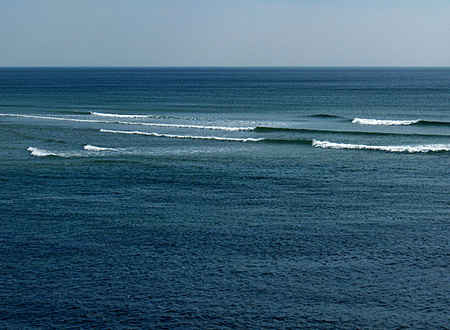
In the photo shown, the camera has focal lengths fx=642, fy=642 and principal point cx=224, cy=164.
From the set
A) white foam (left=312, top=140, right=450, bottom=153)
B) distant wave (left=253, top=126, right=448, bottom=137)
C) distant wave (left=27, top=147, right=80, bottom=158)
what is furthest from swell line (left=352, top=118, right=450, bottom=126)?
distant wave (left=27, top=147, right=80, bottom=158)

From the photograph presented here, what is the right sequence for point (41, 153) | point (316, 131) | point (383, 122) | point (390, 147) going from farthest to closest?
point (383, 122), point (316, 131), point (390, 147), point (41, 153)

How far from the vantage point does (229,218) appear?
3531 centimetres

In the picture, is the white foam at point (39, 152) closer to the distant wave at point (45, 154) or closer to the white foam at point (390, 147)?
the distant wave at point (45, 154)

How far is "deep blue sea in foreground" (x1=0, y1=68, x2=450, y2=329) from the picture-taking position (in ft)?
77.5

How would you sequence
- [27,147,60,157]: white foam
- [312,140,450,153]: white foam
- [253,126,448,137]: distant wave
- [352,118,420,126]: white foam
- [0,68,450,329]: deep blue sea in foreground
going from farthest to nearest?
[352,118,420,126]: white foam
[253,126,448,137]: distant wave
[312,140,450,153]: white foam
[27,147,60,157]: white foam
[0,68,450,329]: deep blue sea in foreground

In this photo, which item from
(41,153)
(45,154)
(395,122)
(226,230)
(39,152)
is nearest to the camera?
(226,230)

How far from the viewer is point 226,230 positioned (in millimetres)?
33094

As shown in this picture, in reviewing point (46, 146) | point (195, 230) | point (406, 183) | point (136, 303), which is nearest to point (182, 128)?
point (46, 146)

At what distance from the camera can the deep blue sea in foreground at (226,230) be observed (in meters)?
23.6

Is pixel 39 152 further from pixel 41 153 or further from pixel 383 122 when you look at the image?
pixel 383 122

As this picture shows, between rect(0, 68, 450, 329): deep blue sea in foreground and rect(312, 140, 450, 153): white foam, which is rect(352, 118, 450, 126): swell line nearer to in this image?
rect(0, 68, 450, 329): deep blue sea in foreground

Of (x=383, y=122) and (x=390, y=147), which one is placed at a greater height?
(x=383, y=122)

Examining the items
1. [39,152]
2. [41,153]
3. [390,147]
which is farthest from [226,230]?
[390,147]

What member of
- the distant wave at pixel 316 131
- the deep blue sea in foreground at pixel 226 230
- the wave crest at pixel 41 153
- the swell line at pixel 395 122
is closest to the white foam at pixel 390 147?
the deep blue sea in foreground at pixel 226 230
